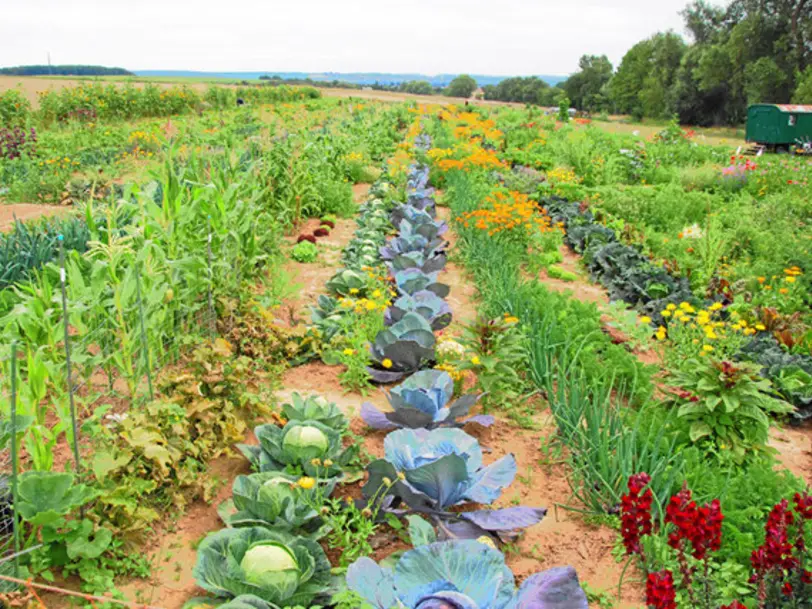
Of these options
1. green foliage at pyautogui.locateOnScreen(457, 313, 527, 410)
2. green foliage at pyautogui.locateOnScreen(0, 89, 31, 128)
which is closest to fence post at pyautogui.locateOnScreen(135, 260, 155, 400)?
green foliage at pyautogui.locateOnScreen(457, 313, 527, 410)

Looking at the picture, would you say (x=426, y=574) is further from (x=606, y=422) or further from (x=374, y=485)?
(x=606, y=422)

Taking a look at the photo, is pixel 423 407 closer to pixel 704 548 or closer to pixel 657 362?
pixel 704 548

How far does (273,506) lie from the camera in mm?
2545

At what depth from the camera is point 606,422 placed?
2863 mm

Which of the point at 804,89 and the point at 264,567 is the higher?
the point at 804,89

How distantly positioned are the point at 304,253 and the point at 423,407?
3.31m

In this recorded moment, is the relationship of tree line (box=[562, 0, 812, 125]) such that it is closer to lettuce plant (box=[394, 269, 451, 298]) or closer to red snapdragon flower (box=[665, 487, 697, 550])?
lettuce plant (box=[394, 269, 451, 298])

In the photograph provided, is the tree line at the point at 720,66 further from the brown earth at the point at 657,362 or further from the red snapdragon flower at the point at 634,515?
the red snapdragon flower at the point at 634,515

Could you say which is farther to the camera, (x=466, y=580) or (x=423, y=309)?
(x=423, y=309)

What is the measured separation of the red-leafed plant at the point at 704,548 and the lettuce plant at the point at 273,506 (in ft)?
3.90

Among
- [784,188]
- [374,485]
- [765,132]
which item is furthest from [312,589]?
[765,132]

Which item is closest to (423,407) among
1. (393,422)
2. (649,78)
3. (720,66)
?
(393,422)

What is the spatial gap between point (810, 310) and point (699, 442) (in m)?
2.68

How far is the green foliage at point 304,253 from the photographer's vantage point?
20.8ft
